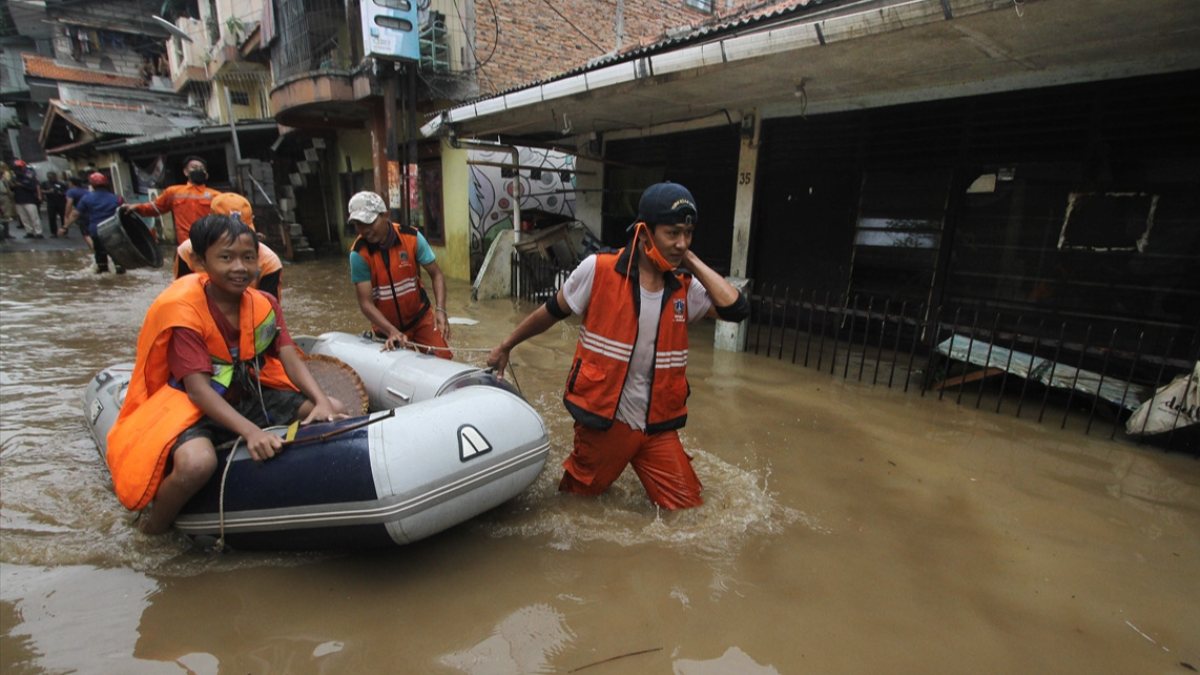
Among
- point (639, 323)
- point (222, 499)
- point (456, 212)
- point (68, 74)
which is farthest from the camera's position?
point (68, 74)

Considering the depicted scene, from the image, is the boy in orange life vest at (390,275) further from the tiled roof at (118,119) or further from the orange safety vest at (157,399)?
the tiled roof at (118,119)

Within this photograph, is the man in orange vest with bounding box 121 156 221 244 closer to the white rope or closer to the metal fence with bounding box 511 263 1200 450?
the white rope

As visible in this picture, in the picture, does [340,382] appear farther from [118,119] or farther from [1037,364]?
[118,119]

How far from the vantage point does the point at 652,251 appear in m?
2.50

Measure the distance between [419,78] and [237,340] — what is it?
9367 mm

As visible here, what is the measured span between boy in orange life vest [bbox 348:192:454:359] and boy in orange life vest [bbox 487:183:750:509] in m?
1.44

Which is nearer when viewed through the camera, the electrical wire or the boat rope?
the boat rope

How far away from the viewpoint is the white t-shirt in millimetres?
2592

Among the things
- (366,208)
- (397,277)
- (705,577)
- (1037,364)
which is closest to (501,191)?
(397,277)

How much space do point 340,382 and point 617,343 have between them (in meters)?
1.77

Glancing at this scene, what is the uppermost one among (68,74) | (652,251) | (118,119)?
(68,74)

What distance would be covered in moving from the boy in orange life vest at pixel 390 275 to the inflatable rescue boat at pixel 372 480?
130 cm

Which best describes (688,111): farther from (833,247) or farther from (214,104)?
(214,104)

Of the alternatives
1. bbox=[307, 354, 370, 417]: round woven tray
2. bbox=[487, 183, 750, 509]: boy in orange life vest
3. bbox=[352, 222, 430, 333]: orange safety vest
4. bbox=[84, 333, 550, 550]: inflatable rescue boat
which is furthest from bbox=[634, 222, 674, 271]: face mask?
bbox=[352, 222, 430, 333]: orange safety vest
